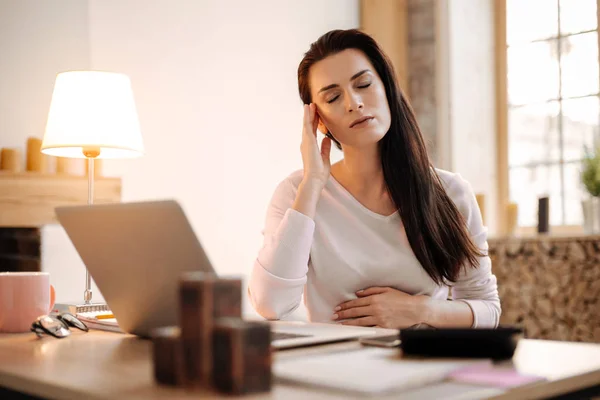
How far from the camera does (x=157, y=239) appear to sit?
2.91 feet

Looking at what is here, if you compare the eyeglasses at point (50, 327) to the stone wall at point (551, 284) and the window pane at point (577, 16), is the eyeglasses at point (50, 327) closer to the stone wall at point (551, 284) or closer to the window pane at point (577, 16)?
the stone wall at point (551, 284)

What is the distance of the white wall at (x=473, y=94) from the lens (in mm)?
3865

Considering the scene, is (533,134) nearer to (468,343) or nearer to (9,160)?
(9,160)

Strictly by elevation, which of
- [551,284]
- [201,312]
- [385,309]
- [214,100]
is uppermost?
[214,100]

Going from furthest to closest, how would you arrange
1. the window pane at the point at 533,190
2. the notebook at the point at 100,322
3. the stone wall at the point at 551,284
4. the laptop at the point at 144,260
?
1. the window pane at the point at 533,190
2. the stone wall at the point at 551,284
3. the notebook at the point at 100,322
4. the laptop at the point at 144,260

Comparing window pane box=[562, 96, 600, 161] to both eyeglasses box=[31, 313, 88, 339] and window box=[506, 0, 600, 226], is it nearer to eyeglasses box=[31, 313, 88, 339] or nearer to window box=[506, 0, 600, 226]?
window box=[506, 0, 600, 226]

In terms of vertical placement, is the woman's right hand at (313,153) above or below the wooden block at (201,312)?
above

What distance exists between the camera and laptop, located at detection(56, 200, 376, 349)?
87 cm

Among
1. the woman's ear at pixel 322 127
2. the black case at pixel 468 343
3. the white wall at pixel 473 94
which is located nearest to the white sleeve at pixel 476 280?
the woman's ear at pixel 322 127

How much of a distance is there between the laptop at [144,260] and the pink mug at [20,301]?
0.19m

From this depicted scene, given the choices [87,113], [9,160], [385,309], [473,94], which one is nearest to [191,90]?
[9,160]

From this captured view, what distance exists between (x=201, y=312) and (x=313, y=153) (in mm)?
1066

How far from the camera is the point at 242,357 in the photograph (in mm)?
588

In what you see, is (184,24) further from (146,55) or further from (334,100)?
(334,100)
